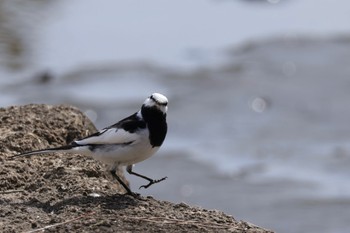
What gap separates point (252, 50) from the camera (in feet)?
56.1

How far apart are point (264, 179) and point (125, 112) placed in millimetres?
2225

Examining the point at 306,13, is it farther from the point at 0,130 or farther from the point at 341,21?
the point at 0,130

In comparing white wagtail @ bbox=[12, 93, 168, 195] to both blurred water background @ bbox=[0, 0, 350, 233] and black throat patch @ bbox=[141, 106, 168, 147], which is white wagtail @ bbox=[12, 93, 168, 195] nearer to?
black throat patch @ bbox=[141, 106, 168, 147]

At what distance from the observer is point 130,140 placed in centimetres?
698

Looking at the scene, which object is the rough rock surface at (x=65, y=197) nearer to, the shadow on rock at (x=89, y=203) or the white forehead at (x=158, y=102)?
the shadow on rock at (x=89, y=203)

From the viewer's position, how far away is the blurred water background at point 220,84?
492 inches

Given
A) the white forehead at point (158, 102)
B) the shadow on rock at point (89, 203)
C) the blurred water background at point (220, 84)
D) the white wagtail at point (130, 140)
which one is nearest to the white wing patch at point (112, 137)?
the white wagtail at point (130, 140)

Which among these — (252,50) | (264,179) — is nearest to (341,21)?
(252,50)

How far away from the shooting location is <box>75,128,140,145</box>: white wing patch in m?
6.99

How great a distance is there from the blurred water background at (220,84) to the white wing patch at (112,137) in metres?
4.68

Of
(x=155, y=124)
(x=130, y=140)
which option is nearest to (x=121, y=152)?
(x=130, y=140)

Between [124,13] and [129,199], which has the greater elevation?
[124,13]

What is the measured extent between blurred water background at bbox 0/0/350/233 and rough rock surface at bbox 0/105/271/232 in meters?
3.88

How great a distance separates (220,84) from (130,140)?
8.75 meters
